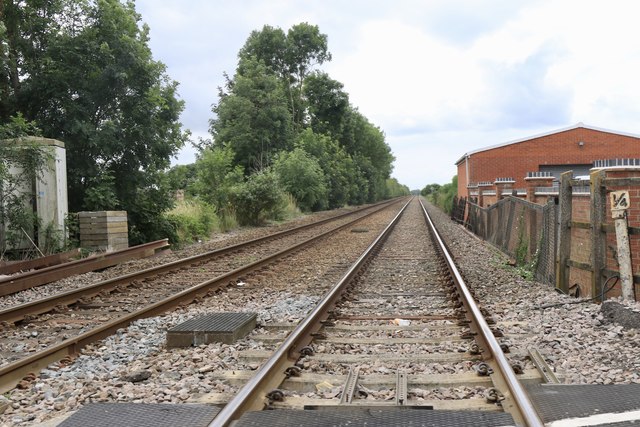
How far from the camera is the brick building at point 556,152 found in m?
33.4

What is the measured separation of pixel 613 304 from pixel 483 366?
246 cm

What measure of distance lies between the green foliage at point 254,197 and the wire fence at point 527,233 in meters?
10.2

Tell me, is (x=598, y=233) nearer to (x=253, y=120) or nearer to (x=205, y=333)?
(x=205, y=333)

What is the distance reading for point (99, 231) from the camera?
1257cm

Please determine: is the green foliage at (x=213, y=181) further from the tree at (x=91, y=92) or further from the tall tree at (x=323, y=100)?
the tall tree at (x=323, y=100)

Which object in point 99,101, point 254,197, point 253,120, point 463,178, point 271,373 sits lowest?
point 271,373

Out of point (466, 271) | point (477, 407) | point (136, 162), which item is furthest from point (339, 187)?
point (477, 407)

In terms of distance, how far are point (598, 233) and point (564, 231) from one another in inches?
45.1

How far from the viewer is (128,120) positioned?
49.0ft

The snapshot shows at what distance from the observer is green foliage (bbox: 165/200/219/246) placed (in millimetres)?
16656

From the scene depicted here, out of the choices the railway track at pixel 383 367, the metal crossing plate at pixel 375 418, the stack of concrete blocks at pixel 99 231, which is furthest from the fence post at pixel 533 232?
the stack of concrete blocks at pixel 99 231

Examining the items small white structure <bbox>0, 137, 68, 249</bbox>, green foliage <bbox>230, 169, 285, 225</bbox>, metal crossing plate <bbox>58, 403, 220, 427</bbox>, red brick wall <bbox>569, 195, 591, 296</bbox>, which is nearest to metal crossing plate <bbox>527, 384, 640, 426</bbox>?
metal crossing plate <bbox>58, 403, 220, 427</bbox>

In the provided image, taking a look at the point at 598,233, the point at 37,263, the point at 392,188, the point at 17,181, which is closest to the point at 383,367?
the point at 598,233

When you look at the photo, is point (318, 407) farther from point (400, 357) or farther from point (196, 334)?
point (196, 334)
